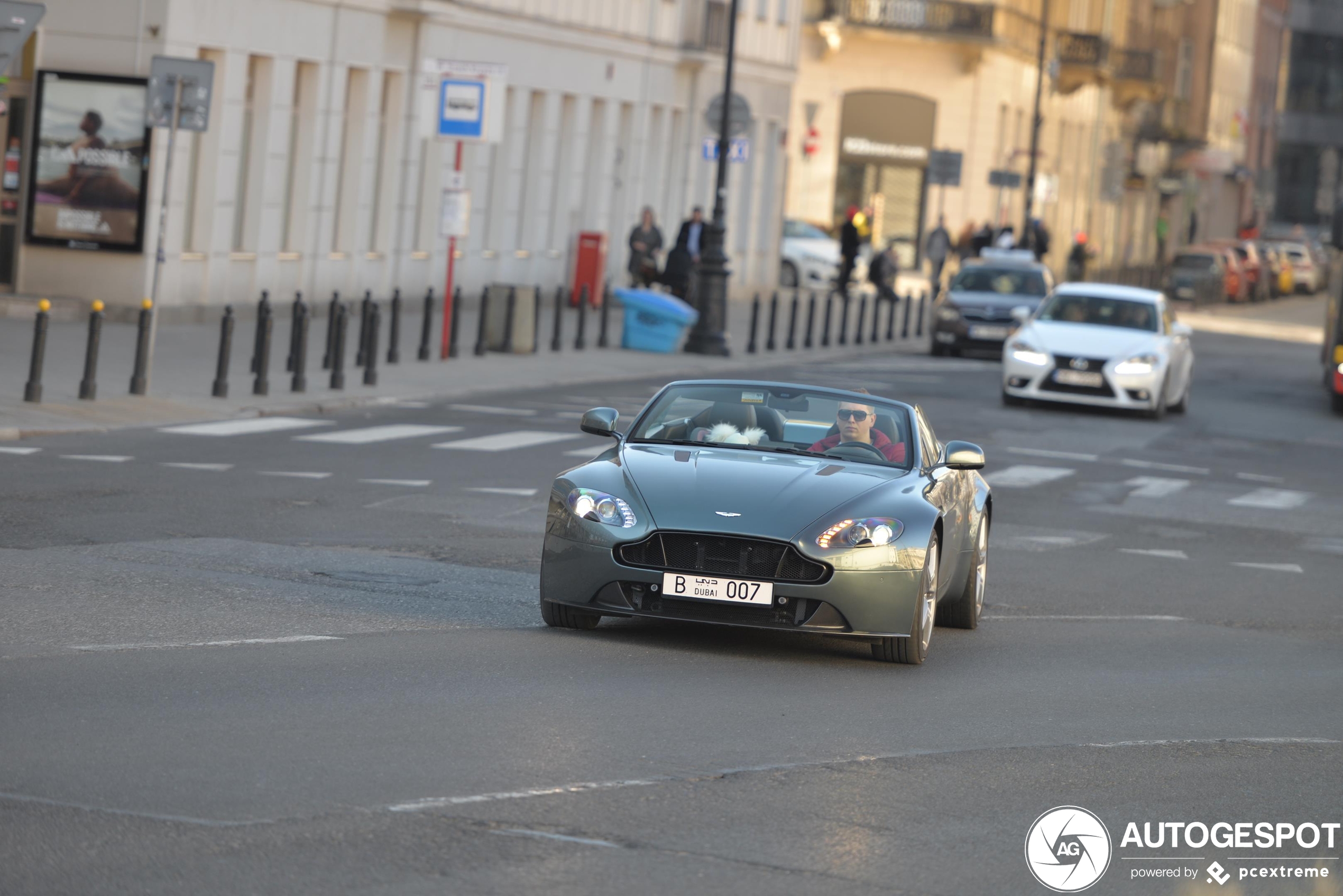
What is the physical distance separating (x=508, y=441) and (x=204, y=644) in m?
10.6

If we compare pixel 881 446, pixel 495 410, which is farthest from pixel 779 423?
pixel 495 410

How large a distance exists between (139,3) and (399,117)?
7.34 metres

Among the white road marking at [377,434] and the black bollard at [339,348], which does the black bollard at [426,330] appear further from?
the white road marking at [377,434]

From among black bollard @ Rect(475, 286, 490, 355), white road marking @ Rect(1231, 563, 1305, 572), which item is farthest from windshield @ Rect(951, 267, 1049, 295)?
white road marking @ Rect(1231, 563, 1305, 572)

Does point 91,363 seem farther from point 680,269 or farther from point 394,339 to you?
point 680,269

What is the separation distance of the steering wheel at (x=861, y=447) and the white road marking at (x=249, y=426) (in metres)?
8.81

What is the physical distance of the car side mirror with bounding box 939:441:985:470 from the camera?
10.8 meters

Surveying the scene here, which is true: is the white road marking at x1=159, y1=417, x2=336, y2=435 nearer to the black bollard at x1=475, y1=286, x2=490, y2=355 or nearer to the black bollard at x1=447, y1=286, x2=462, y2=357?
the black bollard at x1=447, y1=286, x2=462, y2=357

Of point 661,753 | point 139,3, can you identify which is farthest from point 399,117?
point 661,753

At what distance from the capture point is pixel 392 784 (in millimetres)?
6852

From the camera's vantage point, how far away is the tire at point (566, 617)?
1005 centimetres

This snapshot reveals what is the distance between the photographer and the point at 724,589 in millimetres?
9492

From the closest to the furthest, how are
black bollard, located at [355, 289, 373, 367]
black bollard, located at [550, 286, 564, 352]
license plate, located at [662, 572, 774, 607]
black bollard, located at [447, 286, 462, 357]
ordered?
license plate, located at [662, 572, 774, 607]
black bollard, located at [355, 289, 373, 367]
black bollard, located at [447, 286, 462, 357]
black bollard, located at [550, 286, 564, 352]

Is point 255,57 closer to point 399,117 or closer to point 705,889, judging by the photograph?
point 399,117
